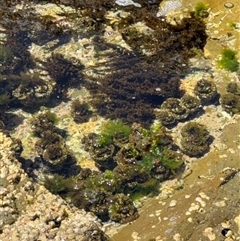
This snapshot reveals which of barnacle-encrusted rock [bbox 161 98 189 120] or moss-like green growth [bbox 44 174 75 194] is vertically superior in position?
barnacle-encrusted rock [bbox 161 98 189 120]

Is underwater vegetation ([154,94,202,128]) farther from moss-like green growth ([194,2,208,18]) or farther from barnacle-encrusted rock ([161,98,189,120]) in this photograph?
moss-like green growth ([194,2,208,18])

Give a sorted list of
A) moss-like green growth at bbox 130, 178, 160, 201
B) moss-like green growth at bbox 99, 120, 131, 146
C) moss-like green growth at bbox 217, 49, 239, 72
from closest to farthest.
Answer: moss-like green growth at bbox 130, 178, 160, 201, moss-like green growth at bbox 99, 120, 131, 146, moss-like green growth at bbox 217, 49, 239, 72

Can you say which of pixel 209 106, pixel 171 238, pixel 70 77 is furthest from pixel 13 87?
pixel 171 238

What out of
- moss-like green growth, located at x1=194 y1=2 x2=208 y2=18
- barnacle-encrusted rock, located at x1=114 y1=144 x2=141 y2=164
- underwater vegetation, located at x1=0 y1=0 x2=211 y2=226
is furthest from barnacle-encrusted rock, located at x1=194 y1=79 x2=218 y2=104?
moss-like green growth, located at x1=194 y1=2 x2=208 y2=18

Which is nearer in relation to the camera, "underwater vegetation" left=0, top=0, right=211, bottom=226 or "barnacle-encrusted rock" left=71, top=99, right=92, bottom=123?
"underwater vegetation" left=0, top=0, right=211, bottom=226

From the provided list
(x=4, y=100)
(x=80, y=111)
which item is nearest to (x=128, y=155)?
(x=80, y=111)

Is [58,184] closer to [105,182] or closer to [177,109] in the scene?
[105,182]
